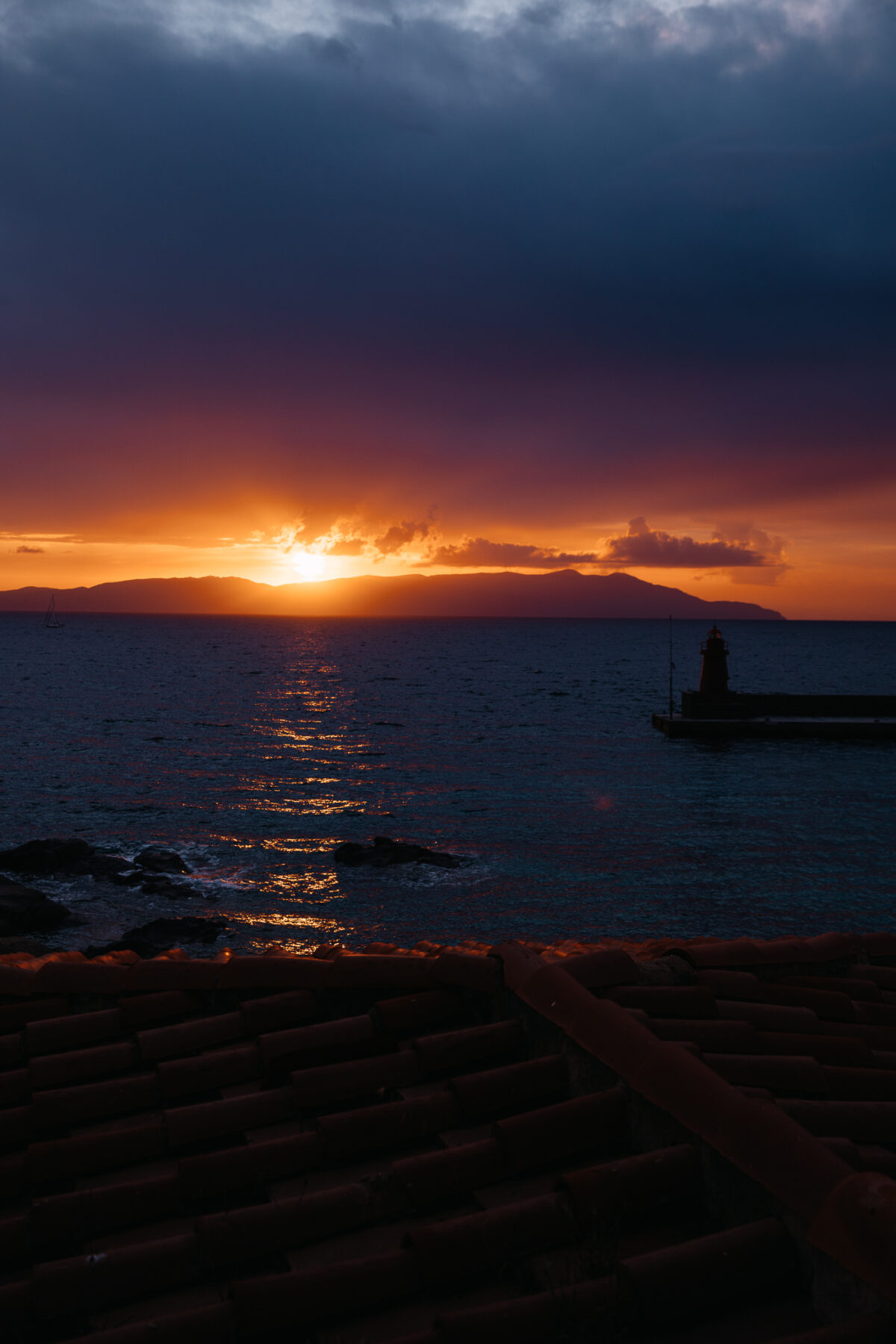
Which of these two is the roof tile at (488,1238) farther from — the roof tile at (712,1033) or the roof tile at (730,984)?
the roof tile at (730,984)

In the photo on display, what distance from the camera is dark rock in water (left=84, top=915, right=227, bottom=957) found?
71.1 feet

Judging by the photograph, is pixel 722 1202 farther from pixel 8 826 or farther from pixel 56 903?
pixel 8 826

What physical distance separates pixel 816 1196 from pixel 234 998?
380 centimetres

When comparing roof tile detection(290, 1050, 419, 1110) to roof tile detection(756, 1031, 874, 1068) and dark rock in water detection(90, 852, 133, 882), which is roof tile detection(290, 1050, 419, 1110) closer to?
roof tile detection(756, 1031, 874, 1068)

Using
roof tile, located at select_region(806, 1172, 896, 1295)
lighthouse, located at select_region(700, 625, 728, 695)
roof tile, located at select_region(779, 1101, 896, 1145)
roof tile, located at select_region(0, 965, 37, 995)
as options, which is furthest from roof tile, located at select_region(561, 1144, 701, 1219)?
lighthouse, located at select_region(700, 625, 728, 695)

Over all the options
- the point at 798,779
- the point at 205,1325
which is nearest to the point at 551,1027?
the point at 205,1325

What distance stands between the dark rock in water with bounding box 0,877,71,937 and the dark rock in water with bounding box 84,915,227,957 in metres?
2.51

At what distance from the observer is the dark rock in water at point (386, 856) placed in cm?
2998

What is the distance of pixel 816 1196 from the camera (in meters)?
3.00

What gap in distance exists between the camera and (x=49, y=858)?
98.2 feet

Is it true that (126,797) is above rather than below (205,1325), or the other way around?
below

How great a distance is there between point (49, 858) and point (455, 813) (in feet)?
56.6

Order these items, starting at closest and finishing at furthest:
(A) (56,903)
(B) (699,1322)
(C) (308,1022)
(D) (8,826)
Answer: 1. (B) (699,1322)
2. (C) (308,1022)
3. (A) (56,903)
4. (D) (8,826)

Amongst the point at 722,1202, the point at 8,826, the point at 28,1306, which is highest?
the point at 722,1202
